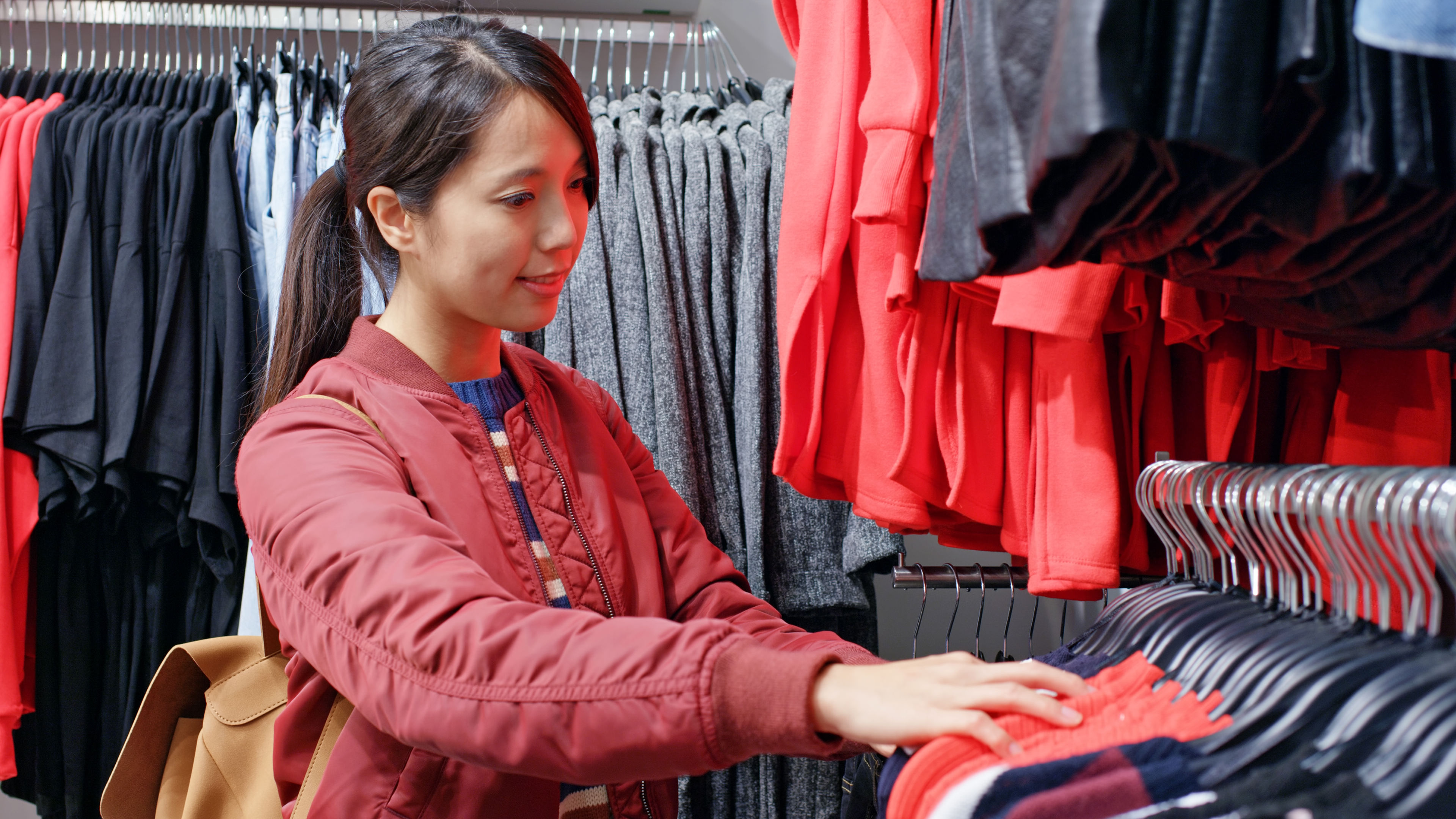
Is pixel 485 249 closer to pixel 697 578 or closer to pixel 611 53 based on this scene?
pixel 697 578

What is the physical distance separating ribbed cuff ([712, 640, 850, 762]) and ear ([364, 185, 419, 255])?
Answer: 0.65 meters

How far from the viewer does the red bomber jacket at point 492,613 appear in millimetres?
641

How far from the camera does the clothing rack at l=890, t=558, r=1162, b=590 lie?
4.32ft

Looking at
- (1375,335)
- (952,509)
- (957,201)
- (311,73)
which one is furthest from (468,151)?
(311,73)

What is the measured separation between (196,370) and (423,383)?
0.87 m

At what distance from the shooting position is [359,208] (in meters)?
1.15

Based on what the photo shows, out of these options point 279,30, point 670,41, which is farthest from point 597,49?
point 279,30

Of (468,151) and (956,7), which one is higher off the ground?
(956,7)

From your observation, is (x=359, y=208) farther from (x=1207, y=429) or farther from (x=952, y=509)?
(x=1207, y=429)

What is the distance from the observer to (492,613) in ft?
2.24

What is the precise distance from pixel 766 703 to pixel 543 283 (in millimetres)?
590

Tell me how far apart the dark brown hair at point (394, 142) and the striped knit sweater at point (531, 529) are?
206 millimetres

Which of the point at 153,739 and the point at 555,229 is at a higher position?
the point at 555,229

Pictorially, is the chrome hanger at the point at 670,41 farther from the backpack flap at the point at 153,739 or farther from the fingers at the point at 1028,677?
the fingers at the point at 1028,677
